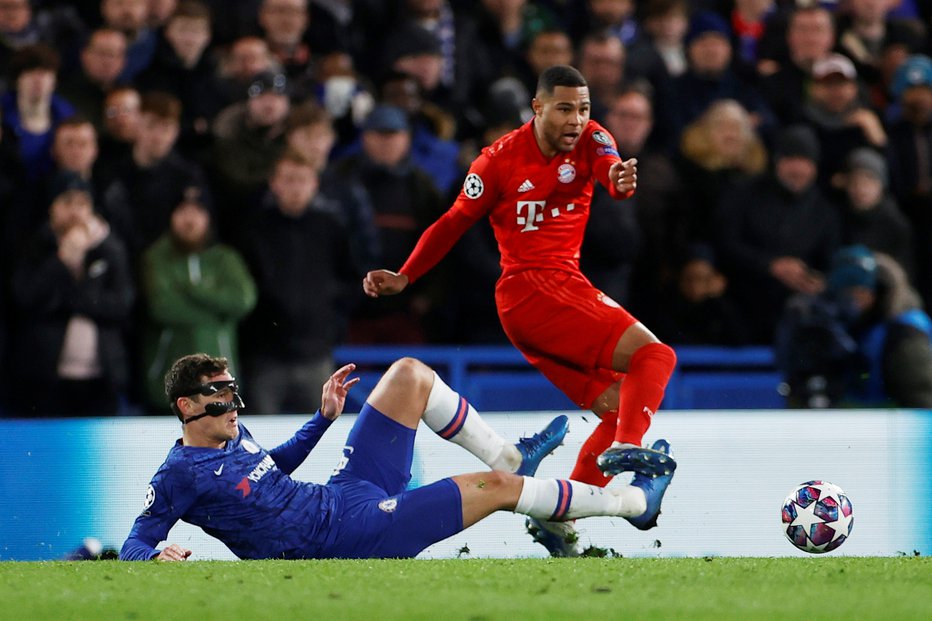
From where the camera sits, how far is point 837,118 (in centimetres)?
1109

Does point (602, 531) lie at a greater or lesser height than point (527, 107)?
lesser

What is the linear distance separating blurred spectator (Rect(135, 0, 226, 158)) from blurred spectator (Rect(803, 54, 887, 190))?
4121 mm

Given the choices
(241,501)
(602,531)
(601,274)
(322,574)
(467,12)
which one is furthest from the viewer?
(467,12)

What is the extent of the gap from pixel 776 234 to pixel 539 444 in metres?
3.59

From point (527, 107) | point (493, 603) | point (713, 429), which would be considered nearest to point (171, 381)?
point (493, 603)

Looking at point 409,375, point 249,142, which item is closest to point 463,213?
point 409,375

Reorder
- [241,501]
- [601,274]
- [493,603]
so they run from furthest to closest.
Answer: [601,274]
[241,501]
[493,603]

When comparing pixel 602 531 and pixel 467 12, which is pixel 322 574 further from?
pixel 467 12

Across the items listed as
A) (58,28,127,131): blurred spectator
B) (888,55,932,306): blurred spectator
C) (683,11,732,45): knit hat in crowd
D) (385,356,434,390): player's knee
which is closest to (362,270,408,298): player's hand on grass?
(385,356,434,390): player's knee

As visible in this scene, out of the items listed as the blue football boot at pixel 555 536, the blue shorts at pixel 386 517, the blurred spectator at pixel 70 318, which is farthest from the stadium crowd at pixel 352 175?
the blue shorts at pixel 386 517

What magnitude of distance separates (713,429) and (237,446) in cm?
248

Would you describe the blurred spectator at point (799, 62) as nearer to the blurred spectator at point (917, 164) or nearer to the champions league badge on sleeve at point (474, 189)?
the blurred spectator at point (917, 164)

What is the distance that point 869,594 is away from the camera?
556 centimetres

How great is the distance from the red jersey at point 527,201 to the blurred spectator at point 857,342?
3052 mm
